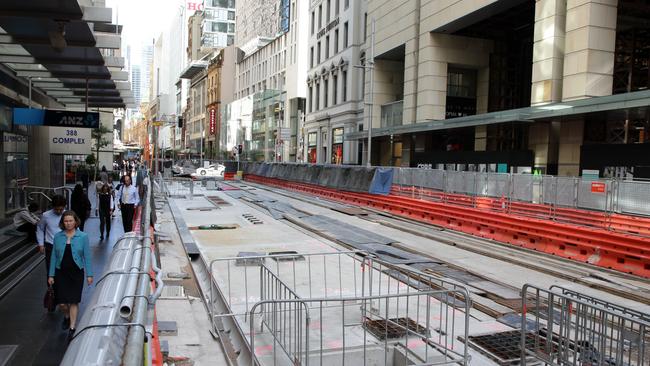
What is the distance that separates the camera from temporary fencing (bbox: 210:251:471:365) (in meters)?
5.61

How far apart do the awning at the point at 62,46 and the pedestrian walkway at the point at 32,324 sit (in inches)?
164

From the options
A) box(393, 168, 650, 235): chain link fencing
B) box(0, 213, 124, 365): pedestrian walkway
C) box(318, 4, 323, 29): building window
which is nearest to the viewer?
box(0, 213, 124, 365): pedestrian walkway

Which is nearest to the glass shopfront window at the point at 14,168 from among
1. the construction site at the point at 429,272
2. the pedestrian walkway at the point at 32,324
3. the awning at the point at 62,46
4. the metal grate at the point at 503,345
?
the awning at the point at 62,46

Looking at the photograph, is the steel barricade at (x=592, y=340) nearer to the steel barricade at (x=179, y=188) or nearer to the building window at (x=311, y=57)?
the steel barricade at (x=179, y=188)

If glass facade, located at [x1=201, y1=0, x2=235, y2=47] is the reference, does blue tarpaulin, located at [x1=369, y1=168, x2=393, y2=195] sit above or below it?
below

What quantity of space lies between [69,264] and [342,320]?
3495mm

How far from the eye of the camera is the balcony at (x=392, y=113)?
124 ft

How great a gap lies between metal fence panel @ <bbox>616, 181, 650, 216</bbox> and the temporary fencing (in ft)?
22.7

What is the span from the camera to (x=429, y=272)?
10.7 meters

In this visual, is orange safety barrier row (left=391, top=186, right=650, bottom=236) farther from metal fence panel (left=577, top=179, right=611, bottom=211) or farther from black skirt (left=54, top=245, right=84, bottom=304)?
black skirt (left=54, top=245, right=84, bottom=304)

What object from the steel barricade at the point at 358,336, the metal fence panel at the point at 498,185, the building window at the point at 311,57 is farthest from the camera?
the building window at the point at 311,57

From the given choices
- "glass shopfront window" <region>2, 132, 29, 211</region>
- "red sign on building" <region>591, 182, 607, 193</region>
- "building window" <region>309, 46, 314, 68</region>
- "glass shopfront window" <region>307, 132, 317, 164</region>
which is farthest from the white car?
"red sign on building" <region>591, 182, 607, 193</region>

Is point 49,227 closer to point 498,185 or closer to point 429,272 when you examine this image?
point 429,272

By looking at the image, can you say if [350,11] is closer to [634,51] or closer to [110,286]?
[634,51]
